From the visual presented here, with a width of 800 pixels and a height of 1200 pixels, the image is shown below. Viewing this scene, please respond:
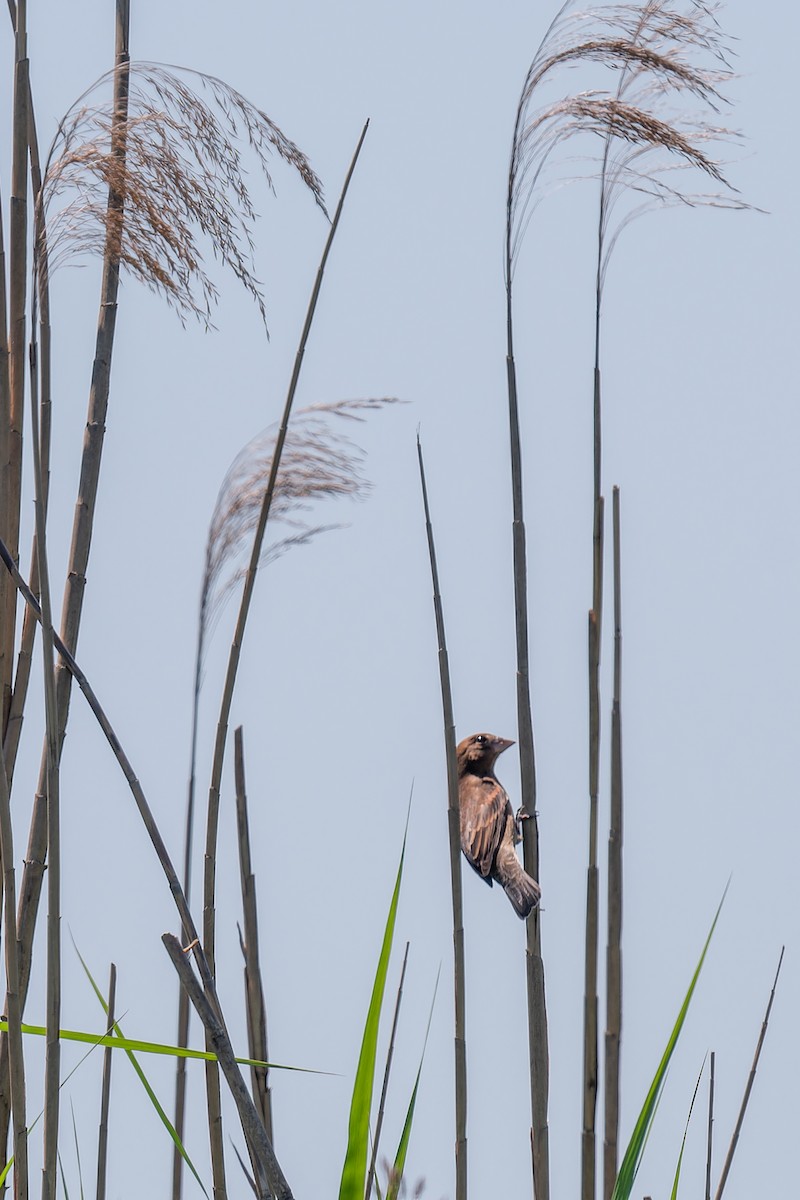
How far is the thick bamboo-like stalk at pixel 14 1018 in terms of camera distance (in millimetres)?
1741

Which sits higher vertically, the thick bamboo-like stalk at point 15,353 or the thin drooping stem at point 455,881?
the thick bamboo-like stalk at point 15,353

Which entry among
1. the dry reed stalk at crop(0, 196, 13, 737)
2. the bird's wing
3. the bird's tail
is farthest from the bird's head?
the dry reed stalk at crop(0, 196, 13, 737)

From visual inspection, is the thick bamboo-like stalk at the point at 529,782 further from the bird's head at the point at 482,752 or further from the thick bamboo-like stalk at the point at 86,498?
the bird's head at the point at 482,752

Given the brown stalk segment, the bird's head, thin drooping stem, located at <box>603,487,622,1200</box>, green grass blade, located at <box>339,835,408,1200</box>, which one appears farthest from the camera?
the bird's head

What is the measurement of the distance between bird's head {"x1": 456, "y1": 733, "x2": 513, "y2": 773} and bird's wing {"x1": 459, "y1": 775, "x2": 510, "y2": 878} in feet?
1.24

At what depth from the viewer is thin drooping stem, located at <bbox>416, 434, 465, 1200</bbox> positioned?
2.16m

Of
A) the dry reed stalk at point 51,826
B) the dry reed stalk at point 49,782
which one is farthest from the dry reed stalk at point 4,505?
the dry reed stalk at point 51,826

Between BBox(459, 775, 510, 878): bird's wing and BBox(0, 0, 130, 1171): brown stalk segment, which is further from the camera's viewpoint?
BBox(459, 775, 510, 878): bird's wing

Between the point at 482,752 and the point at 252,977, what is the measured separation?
2.25 m

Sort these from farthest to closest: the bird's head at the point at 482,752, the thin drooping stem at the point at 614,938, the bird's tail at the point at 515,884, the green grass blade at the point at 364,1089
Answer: the bird's head at the point at 482,752 < the bird's tail at the point at 515,884 < the thin drooping stem at the point at 614,938 < the green grass blade at the point at 364,1089

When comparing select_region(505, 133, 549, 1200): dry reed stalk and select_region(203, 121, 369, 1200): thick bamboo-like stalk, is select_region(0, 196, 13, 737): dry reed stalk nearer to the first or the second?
select_region(203, 121, 369, 1200): thick bamboo-like stalk

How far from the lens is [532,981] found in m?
2.30

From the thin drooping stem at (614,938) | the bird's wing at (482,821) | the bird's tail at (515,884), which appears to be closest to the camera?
the thin drooping stem at (614,938)

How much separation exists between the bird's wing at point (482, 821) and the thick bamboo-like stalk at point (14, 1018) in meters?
1.81
